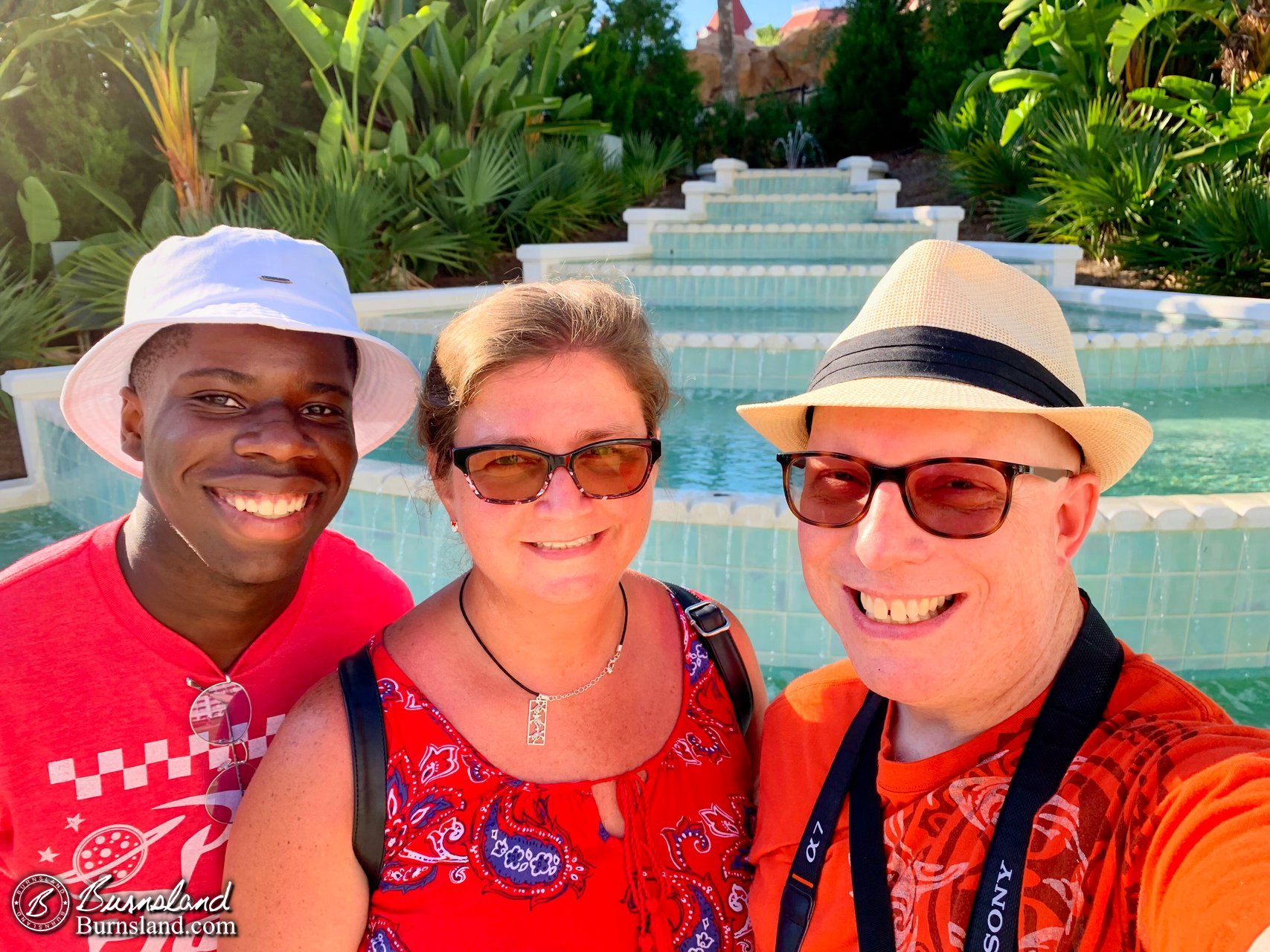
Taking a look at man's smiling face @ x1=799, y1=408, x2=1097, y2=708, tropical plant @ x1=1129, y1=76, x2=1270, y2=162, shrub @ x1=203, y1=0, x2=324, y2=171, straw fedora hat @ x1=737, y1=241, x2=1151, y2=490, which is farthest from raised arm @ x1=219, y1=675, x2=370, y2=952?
shrub @ x1=203, y1=0, x2=324, y2=171

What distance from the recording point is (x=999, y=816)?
1352 millimetres

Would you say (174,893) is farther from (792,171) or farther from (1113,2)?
(792,171)

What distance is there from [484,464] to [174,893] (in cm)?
90

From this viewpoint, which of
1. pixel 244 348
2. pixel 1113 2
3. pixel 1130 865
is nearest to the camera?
pixel 1130 865

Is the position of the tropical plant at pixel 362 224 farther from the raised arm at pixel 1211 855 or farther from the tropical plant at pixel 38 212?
the raised arm at pixel 1211 855

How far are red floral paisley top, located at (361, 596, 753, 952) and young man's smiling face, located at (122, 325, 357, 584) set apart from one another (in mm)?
279

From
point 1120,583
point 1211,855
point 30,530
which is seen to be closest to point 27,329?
point 30,530

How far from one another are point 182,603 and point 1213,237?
35.3 ft

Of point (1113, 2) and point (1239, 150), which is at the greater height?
point (1113, 2)

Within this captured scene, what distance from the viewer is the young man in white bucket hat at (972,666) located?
1.29m

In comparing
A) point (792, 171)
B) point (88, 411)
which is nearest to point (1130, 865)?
point (88, 411)

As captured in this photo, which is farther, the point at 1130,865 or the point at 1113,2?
the point at 1113,2

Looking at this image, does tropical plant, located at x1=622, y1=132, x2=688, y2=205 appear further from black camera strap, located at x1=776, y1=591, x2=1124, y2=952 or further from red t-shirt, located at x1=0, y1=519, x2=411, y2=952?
black camera strap, located at x1=776, y1=591, x2=1124, y2=952

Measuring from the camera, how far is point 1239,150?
1004 cm
